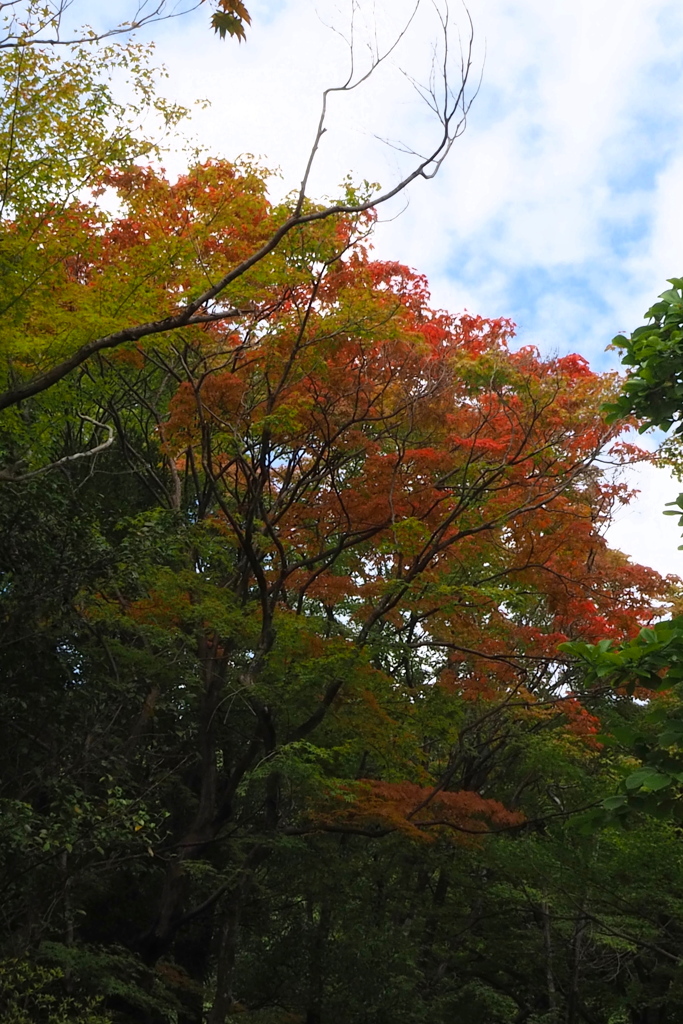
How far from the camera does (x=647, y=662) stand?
4.61 m

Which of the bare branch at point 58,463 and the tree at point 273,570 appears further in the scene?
the tree at point 273,570

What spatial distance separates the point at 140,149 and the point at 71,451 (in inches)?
250

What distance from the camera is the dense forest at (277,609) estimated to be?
28.8 feet

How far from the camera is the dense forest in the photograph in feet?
28.8

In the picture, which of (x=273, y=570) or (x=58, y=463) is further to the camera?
(x=273, y=570)

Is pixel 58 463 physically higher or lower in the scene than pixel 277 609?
lower

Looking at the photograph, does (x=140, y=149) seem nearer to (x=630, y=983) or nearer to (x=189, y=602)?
(x=189, y=602)

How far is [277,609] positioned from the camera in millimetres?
12383

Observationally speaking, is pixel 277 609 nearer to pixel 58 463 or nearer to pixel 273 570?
pixel 273 570

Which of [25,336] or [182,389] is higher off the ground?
[182,389]

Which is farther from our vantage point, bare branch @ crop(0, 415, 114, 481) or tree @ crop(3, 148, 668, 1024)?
tree @ crop(3, 148, 668, 1024)

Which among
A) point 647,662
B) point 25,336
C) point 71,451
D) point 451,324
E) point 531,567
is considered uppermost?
point 451,324

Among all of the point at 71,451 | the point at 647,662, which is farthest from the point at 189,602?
the point at 647,662

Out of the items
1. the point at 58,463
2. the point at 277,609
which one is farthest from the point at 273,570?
the point at 58,463
